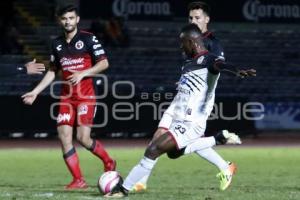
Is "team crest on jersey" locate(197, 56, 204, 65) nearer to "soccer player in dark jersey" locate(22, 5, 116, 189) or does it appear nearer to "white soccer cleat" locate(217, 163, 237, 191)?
"white soccer cleat" locate(217, 163, 237, 191)

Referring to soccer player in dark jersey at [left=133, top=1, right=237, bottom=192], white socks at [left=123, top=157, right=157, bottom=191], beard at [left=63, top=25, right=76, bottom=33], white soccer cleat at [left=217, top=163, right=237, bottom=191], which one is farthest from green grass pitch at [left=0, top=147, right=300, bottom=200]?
beard at [left=63, top=25, right=76, bottom=33]

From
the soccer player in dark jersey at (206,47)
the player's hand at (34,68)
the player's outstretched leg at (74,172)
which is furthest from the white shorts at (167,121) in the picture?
the player's hand at (34,68)

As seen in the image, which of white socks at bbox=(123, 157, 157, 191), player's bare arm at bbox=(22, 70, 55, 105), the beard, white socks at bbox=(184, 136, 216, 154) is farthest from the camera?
the beard

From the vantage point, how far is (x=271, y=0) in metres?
32.9

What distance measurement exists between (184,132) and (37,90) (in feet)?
7.41

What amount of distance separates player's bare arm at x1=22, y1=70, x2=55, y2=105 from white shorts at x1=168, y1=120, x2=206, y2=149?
6.52ft

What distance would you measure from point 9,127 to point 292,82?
1123 cm

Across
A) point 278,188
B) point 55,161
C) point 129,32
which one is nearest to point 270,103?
point 129,32

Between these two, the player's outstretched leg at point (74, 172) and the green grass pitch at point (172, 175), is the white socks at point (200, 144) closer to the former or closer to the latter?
the green grass pitch at point (172, 175)

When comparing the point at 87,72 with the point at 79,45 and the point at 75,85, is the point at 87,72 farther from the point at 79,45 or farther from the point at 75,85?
the point at 79,45

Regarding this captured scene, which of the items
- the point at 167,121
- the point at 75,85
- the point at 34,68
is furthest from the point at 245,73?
the point at 75,85

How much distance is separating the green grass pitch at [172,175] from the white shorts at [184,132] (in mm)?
605

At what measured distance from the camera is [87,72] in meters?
11.1

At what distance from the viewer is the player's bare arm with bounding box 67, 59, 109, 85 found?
35.8 feet
